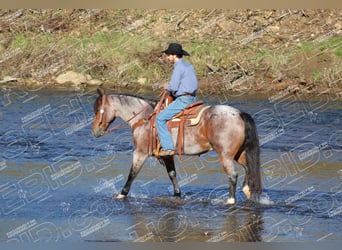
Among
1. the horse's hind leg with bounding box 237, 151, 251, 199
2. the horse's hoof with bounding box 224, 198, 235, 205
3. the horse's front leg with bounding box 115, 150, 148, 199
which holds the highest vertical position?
the horse's front leg with bounding box 115, 150, 148, 199

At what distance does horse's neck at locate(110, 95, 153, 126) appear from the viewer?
441 inches

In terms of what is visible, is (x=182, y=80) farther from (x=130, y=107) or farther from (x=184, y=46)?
(x=184, y=46)

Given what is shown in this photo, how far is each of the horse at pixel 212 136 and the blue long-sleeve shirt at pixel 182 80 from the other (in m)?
0.34

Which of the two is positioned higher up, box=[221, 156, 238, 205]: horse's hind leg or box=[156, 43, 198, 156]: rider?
box=[156, 43, 198, 156]: rider

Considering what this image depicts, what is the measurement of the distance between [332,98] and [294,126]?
2.33 metres

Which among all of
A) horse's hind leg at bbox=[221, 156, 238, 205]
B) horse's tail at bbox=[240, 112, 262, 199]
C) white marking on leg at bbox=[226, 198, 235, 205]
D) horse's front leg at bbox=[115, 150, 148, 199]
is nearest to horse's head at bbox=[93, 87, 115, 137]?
horse's front leg at bbox=[115, 150, 148, 199]

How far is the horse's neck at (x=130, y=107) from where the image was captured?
36.7 feet

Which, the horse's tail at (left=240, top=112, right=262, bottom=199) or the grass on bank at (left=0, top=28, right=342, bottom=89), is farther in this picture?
the grass on bank at (left=0, top=28, right=342, bottom=89)

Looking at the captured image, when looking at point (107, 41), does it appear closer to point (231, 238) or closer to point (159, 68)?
point (159, 68)

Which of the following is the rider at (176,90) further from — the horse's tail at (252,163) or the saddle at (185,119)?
the horse's tail at (252,163)

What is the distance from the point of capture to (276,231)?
9469mm

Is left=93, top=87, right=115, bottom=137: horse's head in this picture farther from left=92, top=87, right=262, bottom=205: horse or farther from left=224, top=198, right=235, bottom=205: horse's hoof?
left=224, top=198, right=235, bottom=205: horse's hoof

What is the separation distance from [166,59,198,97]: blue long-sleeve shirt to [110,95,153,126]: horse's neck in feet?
1.85

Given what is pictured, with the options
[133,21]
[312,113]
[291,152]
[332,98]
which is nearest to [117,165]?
[291,152]
